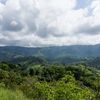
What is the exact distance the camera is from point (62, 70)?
125938 mm

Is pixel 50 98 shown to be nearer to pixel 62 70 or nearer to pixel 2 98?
pixel 2 98

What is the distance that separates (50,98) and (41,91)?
5.89 feet

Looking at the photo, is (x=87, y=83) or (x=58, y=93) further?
(x=87, y=83)

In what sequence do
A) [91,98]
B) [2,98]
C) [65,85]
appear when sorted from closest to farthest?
[2,98], [65,85], [91,98]

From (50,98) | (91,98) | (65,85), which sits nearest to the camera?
Result: (50,98)

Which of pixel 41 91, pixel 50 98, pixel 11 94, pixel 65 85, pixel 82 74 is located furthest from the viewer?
pixel 82 74

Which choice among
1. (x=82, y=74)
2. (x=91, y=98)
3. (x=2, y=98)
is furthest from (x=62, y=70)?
(x=2, y=98)

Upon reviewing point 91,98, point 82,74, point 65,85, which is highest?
point 65,85

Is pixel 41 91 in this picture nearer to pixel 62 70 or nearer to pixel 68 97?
pixel 68 97

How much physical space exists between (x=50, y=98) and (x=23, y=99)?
3.50m

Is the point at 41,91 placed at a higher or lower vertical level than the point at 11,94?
lower

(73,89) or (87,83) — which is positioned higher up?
(73,89)

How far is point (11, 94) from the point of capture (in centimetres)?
837

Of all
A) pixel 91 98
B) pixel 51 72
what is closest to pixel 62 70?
pixel 51 72
